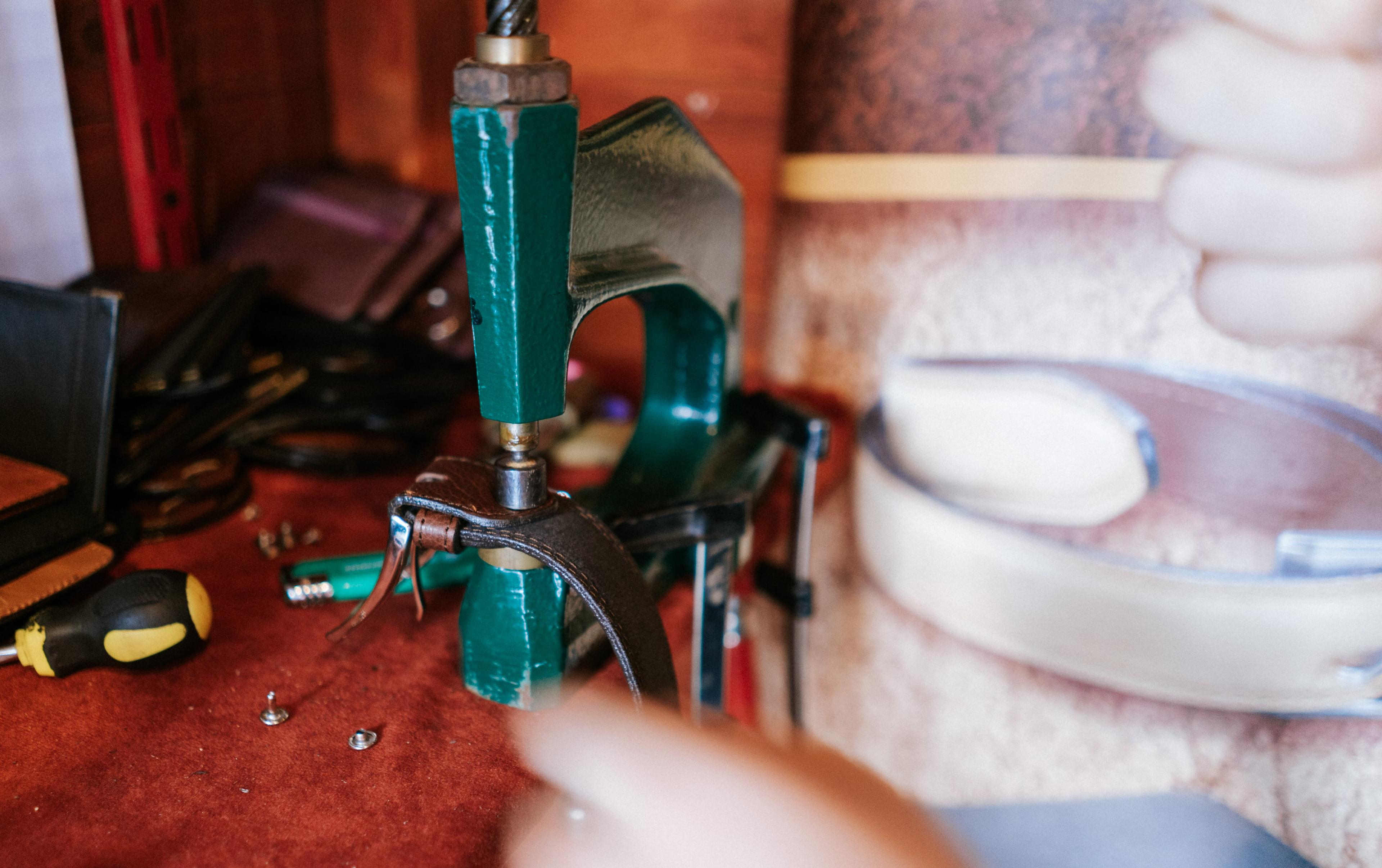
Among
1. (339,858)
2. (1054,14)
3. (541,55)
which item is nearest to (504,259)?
(541,55)

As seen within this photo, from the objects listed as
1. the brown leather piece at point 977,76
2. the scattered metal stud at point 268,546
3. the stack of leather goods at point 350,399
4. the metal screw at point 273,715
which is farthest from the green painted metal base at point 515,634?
the brown leather piece at point 977,76

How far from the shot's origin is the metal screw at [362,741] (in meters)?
0.62

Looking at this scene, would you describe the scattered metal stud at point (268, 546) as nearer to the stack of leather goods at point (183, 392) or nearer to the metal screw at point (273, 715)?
the stack of leather goods at point (183, 392)

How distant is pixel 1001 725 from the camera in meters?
0.97

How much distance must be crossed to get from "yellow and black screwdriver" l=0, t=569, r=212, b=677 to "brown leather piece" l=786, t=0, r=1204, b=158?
777mm

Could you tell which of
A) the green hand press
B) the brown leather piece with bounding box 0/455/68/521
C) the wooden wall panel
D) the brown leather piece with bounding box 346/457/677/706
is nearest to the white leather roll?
the green hand press

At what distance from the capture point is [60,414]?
0.78m

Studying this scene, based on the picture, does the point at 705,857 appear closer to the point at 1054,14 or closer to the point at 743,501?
the point at 743,501

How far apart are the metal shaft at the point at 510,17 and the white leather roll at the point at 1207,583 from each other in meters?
0.62

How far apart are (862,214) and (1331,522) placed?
1.75 feet

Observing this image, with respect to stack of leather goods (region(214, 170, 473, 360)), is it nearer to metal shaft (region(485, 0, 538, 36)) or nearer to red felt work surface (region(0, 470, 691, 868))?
red felt work surface (region(0, 470, 691, 868))

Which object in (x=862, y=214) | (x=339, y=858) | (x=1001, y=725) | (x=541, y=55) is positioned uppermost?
(x=541, y=55)

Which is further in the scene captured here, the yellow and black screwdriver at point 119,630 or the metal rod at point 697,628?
the metal rod at point 697,628

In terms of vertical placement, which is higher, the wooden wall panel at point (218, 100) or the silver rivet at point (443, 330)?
the wooden wall panel at point (218, 100)
